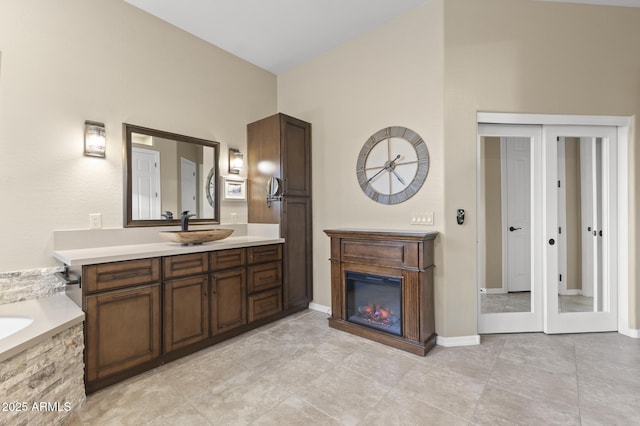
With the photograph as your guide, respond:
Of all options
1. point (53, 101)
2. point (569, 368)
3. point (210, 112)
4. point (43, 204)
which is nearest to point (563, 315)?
point (569, 368)

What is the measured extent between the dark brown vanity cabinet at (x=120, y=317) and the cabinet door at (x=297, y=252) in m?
1.48

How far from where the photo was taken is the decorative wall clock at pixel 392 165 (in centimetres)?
297

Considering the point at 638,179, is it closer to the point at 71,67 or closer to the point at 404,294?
the point at 404,294

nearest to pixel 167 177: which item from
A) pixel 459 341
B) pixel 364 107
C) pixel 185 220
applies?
pixel 185 220

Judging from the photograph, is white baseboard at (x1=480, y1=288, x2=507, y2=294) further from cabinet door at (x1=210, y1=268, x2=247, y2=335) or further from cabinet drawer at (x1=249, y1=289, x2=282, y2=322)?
cabinet door at (x1=210, y1=268, x2=247, y2=335)

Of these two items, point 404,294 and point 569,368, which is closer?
point 569,368

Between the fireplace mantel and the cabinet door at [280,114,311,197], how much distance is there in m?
0.90

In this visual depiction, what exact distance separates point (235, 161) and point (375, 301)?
7.81 ft

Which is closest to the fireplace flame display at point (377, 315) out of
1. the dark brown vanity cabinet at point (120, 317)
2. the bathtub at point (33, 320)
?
the dark brown vanity cabinet at point (120, 317)

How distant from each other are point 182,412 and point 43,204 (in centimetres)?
195

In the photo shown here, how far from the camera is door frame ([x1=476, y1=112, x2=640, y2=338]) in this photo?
284 centimetres

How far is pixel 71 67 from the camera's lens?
249 cm

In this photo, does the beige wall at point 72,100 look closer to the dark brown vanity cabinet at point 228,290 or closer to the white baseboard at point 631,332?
the dark brown vanity cabinet at point 228,290

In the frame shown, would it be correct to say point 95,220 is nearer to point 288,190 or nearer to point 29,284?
point 29,284
